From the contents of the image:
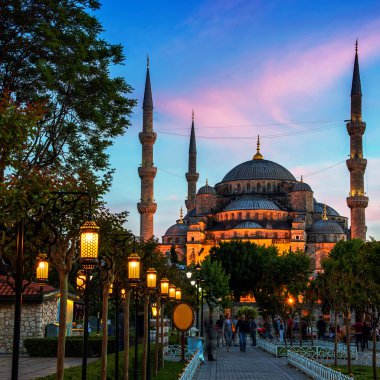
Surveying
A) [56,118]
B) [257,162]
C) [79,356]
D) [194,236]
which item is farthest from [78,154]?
[257,162]

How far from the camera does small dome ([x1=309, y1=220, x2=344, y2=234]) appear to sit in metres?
90.6

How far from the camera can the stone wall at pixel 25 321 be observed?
947 inches

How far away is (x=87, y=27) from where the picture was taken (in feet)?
63.5

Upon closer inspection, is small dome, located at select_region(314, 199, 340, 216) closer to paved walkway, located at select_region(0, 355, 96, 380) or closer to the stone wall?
the stone wall

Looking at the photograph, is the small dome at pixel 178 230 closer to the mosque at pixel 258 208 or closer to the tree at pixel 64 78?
the mosque at pixel 258 208

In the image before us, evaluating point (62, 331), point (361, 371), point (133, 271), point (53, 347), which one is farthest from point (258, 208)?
point (62, 331)

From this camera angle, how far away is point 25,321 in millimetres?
24625

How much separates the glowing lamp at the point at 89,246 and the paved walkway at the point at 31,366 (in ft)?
23.0

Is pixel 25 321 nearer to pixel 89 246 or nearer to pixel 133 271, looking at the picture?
pixel 133 271

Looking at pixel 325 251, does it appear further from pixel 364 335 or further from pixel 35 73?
pixel 35 73

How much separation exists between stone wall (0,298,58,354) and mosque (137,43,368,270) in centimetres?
5017

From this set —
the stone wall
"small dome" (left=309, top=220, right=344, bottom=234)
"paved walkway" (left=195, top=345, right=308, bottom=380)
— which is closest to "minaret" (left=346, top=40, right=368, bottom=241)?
"small dome" (left=309, top=220, right=344, bottom=234)

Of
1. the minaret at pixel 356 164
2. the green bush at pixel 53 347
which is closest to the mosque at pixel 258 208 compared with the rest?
the minaret at pixel 356 164

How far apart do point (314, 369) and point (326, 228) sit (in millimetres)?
75025
